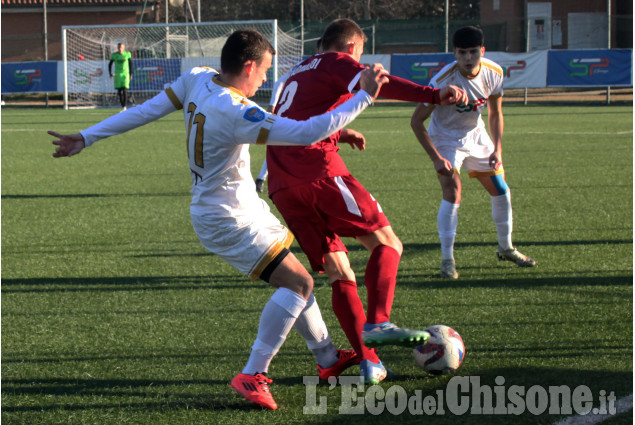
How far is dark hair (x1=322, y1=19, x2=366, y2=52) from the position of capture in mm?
4066

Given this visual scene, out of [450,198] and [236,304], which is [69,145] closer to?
[236,304]

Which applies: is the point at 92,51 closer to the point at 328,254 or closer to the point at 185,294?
the point at 185,294

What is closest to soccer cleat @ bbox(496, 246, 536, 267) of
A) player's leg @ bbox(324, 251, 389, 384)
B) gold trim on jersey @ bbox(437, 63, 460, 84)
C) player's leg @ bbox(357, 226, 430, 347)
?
gold trim on jersey @ bbox(437, 63, 460, 84)

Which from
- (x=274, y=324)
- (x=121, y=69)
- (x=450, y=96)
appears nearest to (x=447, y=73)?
(x=450, y=96)

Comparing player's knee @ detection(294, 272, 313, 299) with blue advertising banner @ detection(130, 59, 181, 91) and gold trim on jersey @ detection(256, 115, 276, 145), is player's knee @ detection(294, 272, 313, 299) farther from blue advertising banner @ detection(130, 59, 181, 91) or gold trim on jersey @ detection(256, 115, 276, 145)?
blue advertising banner @ detection(130, 59, 181, 91)

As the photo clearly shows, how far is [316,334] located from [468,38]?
2.87 metres

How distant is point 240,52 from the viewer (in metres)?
3.56

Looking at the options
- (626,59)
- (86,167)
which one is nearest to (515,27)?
(626,59)

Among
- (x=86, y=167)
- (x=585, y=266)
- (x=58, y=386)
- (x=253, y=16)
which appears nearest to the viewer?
(x=58, y=386)

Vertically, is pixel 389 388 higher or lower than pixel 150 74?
lower

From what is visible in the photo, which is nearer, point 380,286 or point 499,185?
point 380,286

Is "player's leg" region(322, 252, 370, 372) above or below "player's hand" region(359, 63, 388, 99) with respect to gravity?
below

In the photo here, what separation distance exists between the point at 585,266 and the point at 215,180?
358cm

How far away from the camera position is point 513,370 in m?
3.91
